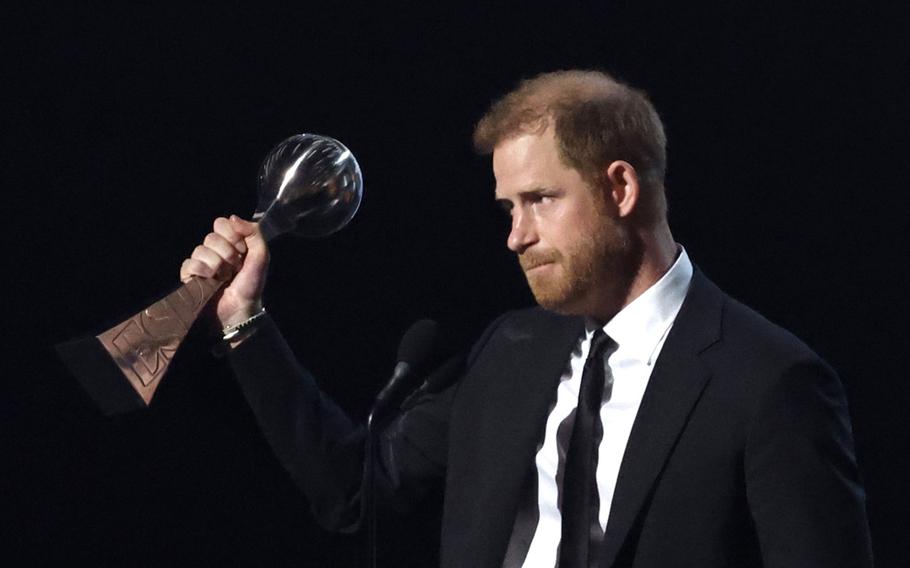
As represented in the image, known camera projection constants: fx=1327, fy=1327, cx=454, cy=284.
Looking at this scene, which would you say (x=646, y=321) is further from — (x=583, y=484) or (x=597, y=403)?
(x=583, y=484)

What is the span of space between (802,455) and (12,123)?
206 centimetres

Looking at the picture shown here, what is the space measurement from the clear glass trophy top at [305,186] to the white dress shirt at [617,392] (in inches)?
18.2

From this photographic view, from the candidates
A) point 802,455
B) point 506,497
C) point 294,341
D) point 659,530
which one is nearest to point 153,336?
point 506,497

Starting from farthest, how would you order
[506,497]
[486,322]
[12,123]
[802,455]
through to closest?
[486,322]
[12,123]
[506,497]
[802,455]

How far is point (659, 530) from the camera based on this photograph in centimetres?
195

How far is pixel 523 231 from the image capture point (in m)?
2.07

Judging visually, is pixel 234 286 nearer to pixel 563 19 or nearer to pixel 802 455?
pixel 802 455

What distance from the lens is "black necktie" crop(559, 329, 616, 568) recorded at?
1990 mm

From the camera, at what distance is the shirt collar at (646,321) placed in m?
2.12

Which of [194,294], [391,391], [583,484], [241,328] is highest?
[194,294]

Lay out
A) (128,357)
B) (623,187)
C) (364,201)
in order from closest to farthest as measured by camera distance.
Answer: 1. (128,357)
2. (623,187)
3. (364,201)

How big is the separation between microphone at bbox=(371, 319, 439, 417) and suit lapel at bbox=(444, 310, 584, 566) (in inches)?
9.1

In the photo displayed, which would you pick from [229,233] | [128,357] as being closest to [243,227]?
[229,233]

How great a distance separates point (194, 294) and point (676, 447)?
77 cm
